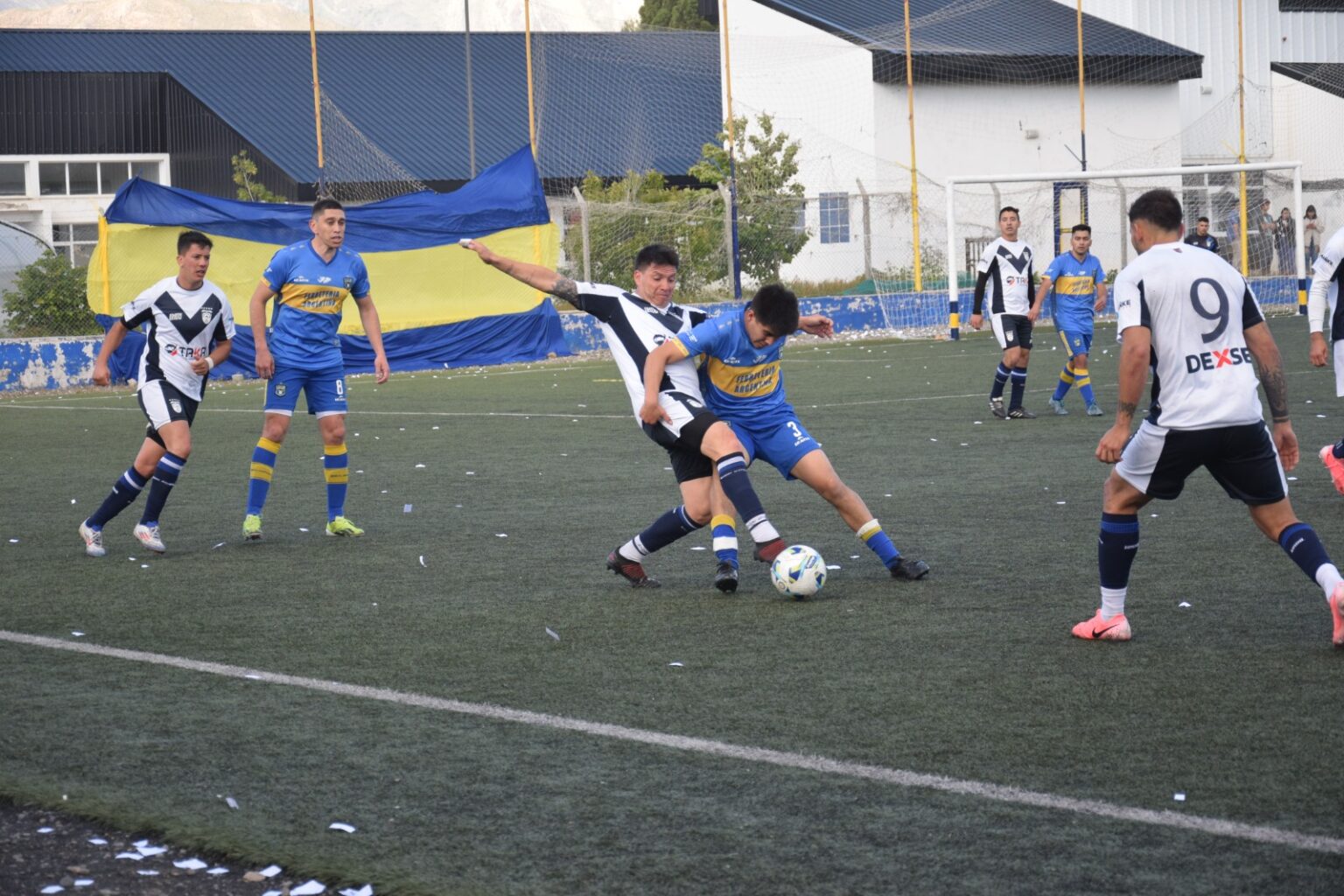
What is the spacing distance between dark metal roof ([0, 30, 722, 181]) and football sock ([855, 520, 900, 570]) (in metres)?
30.9

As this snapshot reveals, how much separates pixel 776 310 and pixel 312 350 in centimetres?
351

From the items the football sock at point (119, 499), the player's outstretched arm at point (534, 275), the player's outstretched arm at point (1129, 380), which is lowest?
the football sock at point (119, 499)

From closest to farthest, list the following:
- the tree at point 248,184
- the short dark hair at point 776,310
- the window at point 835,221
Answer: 1. the short dark hair at point 776,310
2. the window at point 835,221
3. the tree at point 248,184

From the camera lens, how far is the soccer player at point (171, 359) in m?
9.32

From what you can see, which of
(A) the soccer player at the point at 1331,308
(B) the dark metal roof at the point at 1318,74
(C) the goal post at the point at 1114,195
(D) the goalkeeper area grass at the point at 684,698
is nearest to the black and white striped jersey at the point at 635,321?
(D) the goalkeeper area grass at the point at 684,698

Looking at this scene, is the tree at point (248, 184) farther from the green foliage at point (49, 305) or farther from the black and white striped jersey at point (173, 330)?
the black and white striped jersey at point (173, 330)

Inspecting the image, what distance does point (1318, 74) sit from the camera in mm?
42188

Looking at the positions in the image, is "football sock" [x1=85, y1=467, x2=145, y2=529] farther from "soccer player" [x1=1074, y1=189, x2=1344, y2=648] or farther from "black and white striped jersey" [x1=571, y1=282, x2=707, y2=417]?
"soccer player" [x1=1074, y1=189, x2=1344, y2=648]

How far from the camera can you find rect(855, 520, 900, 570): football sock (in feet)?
24.8

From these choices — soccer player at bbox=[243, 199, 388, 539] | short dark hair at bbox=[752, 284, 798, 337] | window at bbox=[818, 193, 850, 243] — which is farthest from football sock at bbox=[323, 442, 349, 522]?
window at bbox=[818, 193, 850, 243]

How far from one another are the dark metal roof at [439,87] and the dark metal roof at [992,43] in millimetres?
3899

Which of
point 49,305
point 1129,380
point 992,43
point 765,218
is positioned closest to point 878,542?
point 1129,380

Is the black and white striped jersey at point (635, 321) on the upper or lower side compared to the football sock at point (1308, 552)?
upper

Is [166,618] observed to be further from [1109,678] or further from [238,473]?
[238,473]
